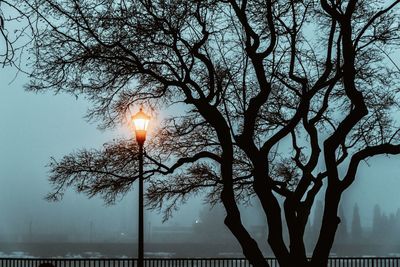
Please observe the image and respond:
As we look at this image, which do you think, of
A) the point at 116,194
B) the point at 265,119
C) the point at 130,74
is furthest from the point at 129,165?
the point at 265,119

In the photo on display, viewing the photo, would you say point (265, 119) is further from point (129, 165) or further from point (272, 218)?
point (272, 218)

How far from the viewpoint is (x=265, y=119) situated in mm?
24531

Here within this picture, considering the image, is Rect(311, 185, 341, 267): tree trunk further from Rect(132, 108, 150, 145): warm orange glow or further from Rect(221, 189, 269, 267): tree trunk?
Rect(132, 108, 150, 145): warm orange glow

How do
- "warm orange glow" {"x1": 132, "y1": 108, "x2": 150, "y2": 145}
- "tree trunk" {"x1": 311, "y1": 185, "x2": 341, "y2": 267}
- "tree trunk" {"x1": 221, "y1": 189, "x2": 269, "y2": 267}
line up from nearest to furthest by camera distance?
1. "tree trunk" {"x1": 311, "y1": 185, "x2": 341, "y2": 267}
2. "tree trunk" {"x1": 221, "y1": 189, "x2": 269, "y2": 267}
3. "warm orange glow" {"x1": 132, "y1": 108, "x2": 150, "y2": 145}

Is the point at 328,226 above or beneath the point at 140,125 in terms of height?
beneath

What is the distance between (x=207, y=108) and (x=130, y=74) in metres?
2.58

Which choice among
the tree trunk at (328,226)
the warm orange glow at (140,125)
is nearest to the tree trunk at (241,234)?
the tree trunk at (328,226)

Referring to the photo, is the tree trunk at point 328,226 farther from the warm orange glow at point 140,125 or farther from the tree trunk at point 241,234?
the warm orange glow at point 140,125

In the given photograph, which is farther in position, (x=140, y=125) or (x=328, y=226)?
(x=140, y=125)

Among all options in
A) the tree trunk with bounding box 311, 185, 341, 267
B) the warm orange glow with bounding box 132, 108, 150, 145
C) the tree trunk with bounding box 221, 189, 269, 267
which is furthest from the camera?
the warm orange glow with bounding box 132, 108, 150, 145

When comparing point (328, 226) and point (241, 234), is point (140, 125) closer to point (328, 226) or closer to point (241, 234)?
point (241, 234)

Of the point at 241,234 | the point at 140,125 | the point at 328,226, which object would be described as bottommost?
the point at 241,234

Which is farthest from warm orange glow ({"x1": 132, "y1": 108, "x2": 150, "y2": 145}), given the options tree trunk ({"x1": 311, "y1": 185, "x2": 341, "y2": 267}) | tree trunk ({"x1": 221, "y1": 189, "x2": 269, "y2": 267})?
tree trunk ({"x1": 311, "y1": 185, "x2": 341, "y2": 267})

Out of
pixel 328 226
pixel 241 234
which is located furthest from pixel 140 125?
pixel 328 226
